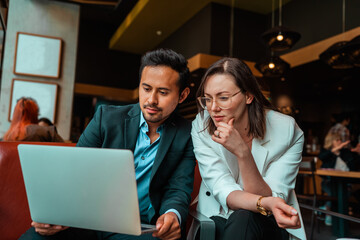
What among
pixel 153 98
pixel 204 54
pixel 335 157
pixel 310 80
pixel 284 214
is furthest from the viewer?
pixel 310 80

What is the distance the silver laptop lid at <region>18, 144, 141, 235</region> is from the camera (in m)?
0.94

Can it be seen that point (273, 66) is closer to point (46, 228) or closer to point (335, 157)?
point (335, 157)

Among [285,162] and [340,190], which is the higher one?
[285,162]

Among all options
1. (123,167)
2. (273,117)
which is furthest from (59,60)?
(123,167)

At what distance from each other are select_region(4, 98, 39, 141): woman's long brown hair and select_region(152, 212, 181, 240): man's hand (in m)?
2.40

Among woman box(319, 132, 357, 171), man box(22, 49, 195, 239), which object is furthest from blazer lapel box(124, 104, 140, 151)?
woman box(319, 132, 357, 171)

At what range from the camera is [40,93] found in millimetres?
4914

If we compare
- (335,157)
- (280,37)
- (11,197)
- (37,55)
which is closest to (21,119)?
(11,197)

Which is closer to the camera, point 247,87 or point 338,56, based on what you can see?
point 247,87

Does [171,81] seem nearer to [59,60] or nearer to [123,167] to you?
[123,167]

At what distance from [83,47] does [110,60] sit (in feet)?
2.95

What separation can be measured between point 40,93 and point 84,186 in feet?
14.5

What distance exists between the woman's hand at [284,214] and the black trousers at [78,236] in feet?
1.78

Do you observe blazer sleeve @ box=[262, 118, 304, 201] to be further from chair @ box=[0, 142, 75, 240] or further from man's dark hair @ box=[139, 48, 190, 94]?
chair @ box=[0, 142, 75, 240]
